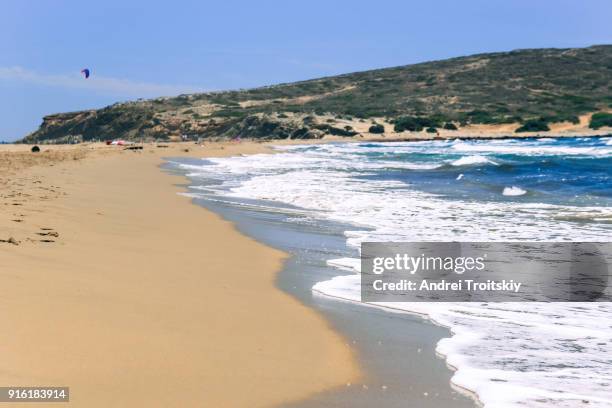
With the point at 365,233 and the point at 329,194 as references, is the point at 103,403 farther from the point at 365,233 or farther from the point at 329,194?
the point at 329,194

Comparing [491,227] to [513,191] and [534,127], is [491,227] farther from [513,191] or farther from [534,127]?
[534,127]

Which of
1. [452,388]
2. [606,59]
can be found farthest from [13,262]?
[606,59]

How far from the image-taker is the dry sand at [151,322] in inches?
140
